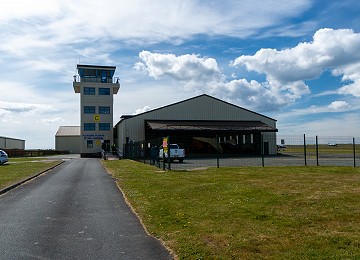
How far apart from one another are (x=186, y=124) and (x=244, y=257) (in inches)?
1696

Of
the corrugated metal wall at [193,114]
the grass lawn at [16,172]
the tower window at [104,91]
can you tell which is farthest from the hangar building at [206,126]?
the grass lawn at [16,172]

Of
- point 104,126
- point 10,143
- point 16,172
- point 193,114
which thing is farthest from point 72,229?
point 10,143

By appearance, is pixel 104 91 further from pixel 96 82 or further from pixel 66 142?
pixel 66 142

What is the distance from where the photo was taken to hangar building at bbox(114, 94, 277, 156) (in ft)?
158

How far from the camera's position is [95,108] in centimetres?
6066

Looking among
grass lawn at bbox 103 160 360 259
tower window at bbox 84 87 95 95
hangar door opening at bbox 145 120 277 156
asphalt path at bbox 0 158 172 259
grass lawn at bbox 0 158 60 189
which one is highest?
tower window at bbox 84 87 95 95

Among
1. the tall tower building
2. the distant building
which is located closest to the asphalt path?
the tall tower building

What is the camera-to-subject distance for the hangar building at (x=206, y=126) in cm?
4828

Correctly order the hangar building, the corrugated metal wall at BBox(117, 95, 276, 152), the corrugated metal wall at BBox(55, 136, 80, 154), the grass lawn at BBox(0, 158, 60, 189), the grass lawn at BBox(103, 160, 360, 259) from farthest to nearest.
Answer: the corrugated metal wall at BBox(55, 136, 80, 154), the corrugated metal wall at BBox(117, 95, 276, 152), the hangar building, the grass lawn at BBox(0, 158, 60, 189), the grass lawn at BBox(103, 160, 360, 259)

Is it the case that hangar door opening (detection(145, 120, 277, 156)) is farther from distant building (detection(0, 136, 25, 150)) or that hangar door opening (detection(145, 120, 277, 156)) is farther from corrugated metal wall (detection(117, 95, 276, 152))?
distant building (detection(0, 136, 25, 150))

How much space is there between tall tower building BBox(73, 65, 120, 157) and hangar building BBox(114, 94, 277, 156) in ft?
32.7

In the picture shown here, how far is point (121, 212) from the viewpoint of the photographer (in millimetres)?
9453

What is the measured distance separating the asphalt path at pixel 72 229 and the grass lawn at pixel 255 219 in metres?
0.44

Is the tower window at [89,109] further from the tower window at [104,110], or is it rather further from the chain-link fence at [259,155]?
the chain-link fence at [259,155]
